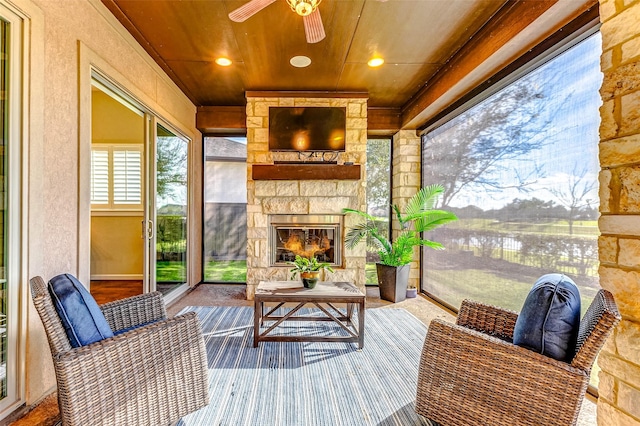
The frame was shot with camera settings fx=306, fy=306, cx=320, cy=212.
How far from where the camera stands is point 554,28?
82.4 inches

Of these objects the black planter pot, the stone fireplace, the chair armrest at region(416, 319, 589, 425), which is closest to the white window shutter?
the stone fireplace

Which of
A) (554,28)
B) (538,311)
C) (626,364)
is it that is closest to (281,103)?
(554,28)

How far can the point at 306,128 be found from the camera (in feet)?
12.7

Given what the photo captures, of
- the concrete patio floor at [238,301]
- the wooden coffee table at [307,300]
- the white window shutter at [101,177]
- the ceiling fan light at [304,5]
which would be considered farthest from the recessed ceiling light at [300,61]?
the white window shutter at [101,177]

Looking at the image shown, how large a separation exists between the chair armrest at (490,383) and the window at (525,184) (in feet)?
3.10

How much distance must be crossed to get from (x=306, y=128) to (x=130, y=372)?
314 centimetres

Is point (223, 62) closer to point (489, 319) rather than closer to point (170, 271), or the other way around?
point (170, 271)

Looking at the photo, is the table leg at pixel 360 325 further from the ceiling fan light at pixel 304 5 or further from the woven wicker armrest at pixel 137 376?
the ceiling fan light at pixel 304 5

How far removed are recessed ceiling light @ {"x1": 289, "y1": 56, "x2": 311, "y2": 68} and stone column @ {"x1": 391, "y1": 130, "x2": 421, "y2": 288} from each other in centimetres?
184

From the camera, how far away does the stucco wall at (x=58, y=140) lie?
173 cm

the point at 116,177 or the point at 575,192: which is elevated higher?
the point at 116,177

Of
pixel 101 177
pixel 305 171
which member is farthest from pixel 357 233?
pixel 101 177

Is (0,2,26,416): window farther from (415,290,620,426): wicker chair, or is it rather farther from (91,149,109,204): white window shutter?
(91,149,109,204): white window shutter

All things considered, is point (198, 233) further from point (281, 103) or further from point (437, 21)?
point (437, 21)
